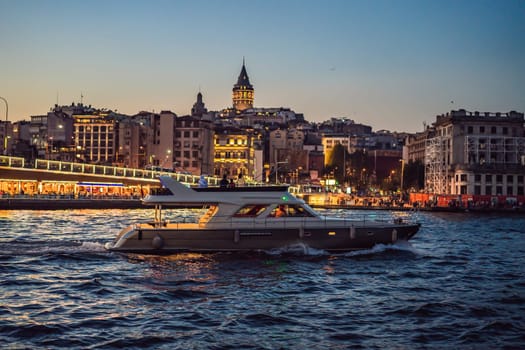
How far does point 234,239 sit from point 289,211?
9.45ft

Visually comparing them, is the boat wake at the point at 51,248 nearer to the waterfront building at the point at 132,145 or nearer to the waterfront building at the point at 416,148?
the waterfront building at the point at 132,145

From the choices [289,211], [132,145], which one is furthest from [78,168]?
[132,145]

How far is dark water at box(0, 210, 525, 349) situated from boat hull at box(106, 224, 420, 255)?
494 mm

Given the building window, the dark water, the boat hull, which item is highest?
the building window

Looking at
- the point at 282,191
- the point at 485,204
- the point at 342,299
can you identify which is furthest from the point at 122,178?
the point at 342,299

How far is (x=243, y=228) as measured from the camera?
32531mm

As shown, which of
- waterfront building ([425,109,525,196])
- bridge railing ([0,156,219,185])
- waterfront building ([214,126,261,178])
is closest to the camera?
bridge railing ([0,156,219,185])

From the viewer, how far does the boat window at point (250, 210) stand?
108ft

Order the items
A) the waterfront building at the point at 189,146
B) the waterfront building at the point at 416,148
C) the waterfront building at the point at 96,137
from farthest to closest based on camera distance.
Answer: the waterfront building at the point at 96,137
the waterfront building at the point at 416,148
the waterfront building at the point at 189,146

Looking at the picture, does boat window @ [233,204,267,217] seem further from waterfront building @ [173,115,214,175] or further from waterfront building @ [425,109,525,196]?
waterfront building @ [173,115,214,175]

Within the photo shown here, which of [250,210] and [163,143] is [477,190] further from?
[250,210]

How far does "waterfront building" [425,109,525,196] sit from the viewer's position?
368 feet

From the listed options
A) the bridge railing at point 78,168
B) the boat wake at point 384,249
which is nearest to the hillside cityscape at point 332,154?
the bridge railing at point 78,168

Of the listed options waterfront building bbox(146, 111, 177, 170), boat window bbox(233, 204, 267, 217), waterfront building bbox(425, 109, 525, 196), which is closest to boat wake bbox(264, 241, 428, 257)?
boat window bbox(233, 204, 267, 217)
